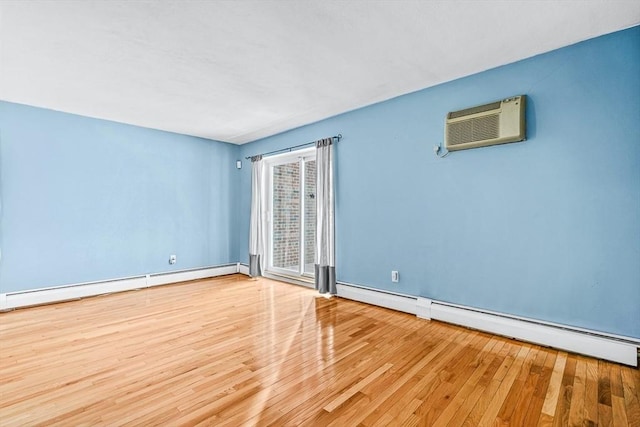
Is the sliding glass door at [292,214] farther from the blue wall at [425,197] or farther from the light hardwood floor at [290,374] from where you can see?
the light hardwood floor at [290,374]

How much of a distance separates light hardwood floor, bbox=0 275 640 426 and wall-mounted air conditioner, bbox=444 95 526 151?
1804 mm

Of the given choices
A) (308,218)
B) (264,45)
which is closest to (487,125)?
(264,45)

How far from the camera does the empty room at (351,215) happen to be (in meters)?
1.91

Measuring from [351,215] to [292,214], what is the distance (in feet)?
4.97

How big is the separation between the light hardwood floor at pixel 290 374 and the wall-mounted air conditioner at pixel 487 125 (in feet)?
5.92

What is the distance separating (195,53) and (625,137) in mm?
3459

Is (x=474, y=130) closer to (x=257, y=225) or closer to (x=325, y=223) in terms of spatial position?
(x=325, y=223)

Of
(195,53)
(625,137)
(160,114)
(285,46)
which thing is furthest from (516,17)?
(160,114)

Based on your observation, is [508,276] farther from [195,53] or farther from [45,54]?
[45,54]

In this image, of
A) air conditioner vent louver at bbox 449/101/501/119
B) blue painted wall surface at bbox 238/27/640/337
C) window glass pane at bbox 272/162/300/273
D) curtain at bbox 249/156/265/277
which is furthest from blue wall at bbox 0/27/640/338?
window glass pane at bbox 272/162/300/273

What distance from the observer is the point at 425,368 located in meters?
2.15

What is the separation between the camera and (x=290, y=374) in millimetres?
2074

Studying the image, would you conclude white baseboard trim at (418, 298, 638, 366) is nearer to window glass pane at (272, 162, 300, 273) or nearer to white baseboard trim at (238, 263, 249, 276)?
window glass pane at (272, 162, 300, 273)

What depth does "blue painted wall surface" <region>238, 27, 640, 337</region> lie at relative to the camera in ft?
7.34
